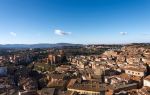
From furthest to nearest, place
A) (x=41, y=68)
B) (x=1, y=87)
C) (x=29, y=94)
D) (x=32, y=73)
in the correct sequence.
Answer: (x=41, y=68) < (x=32, y=73) < (x=1, y=87) < (x=29, y=94)

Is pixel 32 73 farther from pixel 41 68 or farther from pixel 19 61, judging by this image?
pixel 19 61

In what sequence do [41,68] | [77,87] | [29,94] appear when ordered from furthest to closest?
1. [41,68]
2. [77,87]
3. [29,94]

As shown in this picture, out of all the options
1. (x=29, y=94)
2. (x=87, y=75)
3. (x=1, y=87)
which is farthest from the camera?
(x=87, y=75)

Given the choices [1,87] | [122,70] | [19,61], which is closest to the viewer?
[1,87]

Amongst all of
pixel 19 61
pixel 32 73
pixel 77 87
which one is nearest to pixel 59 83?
pixel 77 87

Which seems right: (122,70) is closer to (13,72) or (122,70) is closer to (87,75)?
(87,75)

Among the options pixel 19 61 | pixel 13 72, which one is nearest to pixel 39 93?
pixel 13 72

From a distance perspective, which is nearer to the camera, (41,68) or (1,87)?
(1,87)

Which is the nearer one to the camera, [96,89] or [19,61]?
[96,89]
